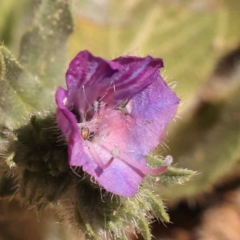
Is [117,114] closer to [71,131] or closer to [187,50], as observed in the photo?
[71,131]

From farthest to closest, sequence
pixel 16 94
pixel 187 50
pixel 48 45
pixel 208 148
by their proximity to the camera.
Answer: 1. pixel 187 50
2. pixel 208 148
3. pixel 48 45
4. pixel 16 94

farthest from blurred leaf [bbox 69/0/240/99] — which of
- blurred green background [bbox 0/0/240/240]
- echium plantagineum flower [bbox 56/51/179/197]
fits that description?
echium plantagineum flower [bbox 56/51/179/197]

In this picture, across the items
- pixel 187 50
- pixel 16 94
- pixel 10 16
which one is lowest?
pixel 16 94

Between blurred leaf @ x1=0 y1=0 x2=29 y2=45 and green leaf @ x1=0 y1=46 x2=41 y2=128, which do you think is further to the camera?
blurred leaf @ x1=0 y1=0 x2=29 y2=45

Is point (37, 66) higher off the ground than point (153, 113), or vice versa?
point (153, 113)

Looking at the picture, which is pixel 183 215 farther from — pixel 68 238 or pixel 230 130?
pixel 68 238

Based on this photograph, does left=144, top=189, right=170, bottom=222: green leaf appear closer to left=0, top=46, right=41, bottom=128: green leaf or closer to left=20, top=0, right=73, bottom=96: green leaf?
left=0, top=46, right=41, bottom=128: green leaf

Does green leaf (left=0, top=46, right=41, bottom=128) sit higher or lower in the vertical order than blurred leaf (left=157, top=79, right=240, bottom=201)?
lower

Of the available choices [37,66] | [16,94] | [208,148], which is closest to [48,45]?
[37,66]
